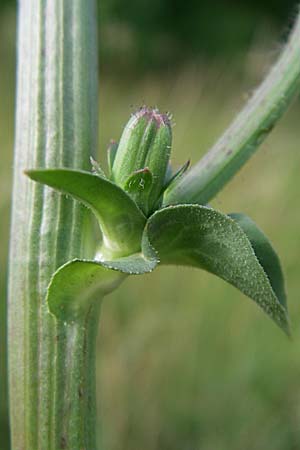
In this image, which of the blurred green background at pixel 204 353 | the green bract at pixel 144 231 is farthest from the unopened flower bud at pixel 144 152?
the blurred green background at pixel 204 353

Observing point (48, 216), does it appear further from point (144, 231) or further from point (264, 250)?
point (264, 250)

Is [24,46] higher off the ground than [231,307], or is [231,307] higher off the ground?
[24,46]

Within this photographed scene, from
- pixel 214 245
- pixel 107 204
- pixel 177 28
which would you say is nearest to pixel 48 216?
pixel 107 204

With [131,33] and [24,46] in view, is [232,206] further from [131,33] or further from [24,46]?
[131,33]

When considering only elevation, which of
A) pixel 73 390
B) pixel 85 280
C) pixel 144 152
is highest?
pixel 144 152

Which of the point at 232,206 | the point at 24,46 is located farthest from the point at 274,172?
the point at 24,46
